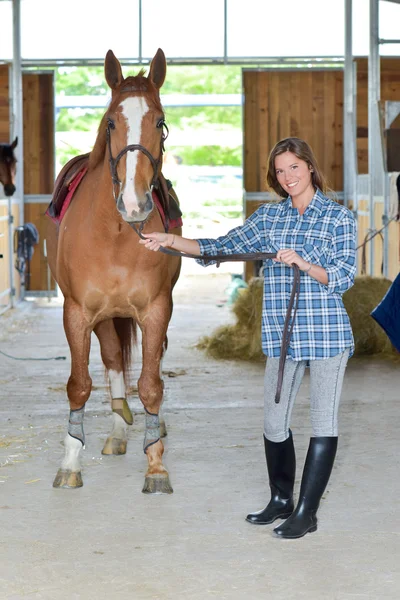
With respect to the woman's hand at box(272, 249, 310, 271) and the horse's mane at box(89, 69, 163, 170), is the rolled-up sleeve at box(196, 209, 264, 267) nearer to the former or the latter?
the woman's hand at box(272, 249, 310, 271)

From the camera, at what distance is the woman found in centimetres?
281

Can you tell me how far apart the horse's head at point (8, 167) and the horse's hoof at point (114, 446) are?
6.09 m

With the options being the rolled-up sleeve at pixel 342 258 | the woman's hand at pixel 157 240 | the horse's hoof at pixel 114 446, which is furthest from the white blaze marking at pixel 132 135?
the horse's hoof at pixel 114 446

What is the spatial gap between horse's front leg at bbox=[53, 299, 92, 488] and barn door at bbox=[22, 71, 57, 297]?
24.6ft

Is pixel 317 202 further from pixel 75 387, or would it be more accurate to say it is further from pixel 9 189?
pixel 9 189

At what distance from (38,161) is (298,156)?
8701 mm

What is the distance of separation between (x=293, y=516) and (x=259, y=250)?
874 millimetres

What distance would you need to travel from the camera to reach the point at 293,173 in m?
2.86

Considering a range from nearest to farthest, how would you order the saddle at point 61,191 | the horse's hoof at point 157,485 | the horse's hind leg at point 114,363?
the horse's hoof at point 157,485 → the saddle at point 61,191 → the horse's hind leg at point 114,363

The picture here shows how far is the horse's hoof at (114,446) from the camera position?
399 cm

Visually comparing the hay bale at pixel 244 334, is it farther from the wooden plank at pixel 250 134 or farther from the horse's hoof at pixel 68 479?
the wooden plank at pixel 250 134

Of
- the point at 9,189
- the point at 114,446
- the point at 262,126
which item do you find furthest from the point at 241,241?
the point at 262,126

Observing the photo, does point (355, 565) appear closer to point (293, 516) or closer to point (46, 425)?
point (293, 516)

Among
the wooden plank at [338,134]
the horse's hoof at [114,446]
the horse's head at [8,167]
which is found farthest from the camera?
the wooden plank at [338,134]
